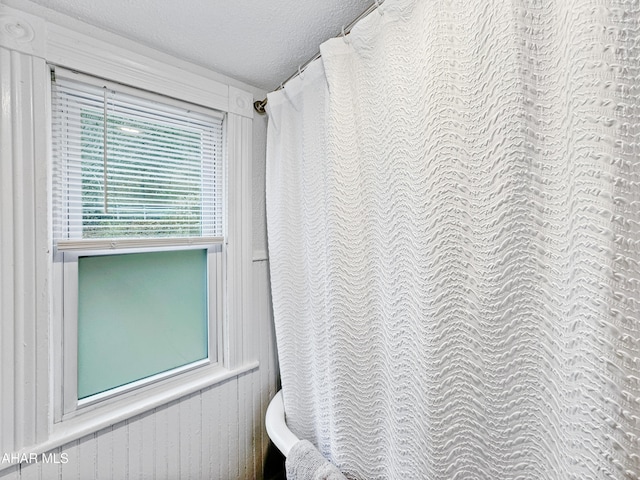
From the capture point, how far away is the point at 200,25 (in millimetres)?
1047

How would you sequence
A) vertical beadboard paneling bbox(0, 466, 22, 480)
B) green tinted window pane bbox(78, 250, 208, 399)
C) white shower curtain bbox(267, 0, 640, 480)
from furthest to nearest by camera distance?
1. green tinted window pane bbox(78, 250, 208, 399)
2. vertical beadboard paneling bbox(0, 466, 22, 480)
3. white shower curtain bbox(267, 0, 640, 480)

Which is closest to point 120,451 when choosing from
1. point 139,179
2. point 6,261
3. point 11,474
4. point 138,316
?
point 11,474

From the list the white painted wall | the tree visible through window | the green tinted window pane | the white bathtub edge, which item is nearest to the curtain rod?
the tree visible through window

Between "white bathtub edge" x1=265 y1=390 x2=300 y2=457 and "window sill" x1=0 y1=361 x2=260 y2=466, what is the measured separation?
232 millimetres

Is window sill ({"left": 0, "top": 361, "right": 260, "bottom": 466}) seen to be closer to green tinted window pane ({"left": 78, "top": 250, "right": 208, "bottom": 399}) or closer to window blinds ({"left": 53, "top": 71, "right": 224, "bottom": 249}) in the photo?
green tinted window pane ({"left": 78, "top": 250, "right": 208, "bottom": 399})

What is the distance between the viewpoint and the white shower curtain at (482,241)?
1.61 feet

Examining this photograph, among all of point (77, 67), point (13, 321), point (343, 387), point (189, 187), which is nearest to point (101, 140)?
point (77, 67)

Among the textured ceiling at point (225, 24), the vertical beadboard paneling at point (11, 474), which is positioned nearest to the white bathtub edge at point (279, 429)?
the vertical beadboard paneling at point (11, 474)

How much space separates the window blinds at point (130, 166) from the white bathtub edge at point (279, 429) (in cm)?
88

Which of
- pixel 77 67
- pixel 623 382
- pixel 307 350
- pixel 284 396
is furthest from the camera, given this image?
pixel 284 396

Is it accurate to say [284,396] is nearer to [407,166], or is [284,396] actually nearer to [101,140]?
[407,166]

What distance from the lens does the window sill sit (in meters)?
0.96

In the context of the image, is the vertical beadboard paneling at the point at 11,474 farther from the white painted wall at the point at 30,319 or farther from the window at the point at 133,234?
the window at the point at 133,234

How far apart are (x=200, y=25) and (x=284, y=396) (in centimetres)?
158
